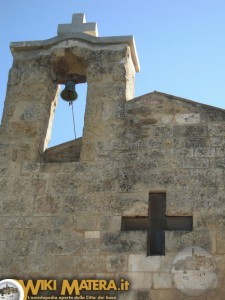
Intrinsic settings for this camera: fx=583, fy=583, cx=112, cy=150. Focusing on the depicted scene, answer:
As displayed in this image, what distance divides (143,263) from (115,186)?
93 centimetres

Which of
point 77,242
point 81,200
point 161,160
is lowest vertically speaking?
point 77,242

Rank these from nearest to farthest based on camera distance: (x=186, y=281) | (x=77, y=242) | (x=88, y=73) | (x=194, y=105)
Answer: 1. (x=186, y=281)
2. (x=77, y=242)
3. (x=194, y=105)
4. (x=88, y=73)

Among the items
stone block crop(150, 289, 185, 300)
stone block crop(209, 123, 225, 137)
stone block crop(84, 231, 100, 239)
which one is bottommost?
stone block crop(150, 289, 185, 300)

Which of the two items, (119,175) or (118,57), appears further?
(118,57)

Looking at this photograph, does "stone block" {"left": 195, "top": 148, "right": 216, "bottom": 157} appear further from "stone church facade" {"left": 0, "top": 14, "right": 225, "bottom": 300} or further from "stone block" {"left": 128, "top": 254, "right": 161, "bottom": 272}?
"stone block" {"left": 128, "top": 254, "right": 161, "bottom": 272}

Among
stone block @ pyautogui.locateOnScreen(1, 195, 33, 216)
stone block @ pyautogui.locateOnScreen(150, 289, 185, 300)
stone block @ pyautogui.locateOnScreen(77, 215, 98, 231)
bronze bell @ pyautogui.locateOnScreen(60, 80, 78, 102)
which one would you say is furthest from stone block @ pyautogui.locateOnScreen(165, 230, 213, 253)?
bronze bell @ pyautogui.locateOnScreen(60, 80, 78, 102)

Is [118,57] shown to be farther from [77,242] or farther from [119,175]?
[77,242]

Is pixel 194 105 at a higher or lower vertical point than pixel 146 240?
higher

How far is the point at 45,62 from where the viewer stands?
24.5ft

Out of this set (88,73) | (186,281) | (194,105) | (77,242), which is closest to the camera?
(186,281)

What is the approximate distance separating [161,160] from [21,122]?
181cm

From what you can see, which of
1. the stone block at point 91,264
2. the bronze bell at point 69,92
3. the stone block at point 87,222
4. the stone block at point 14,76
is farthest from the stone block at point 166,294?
the stone block at point 14,76

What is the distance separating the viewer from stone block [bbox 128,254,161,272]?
5698 mm

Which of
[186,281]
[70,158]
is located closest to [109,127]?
[70,158]
